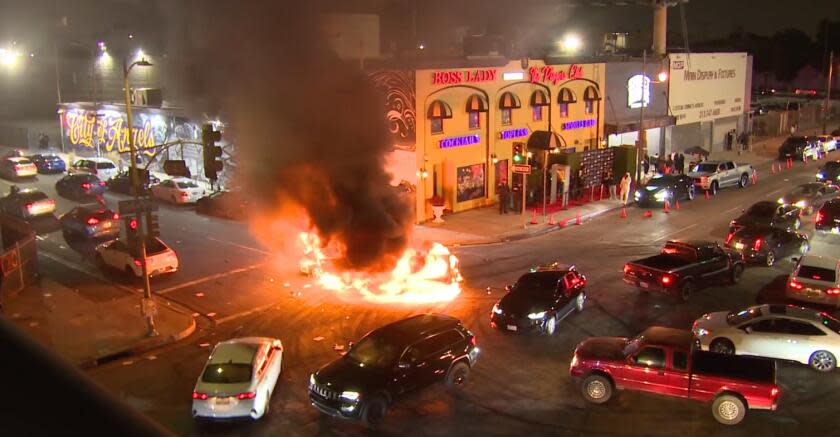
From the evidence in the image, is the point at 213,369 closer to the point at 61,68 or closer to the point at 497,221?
the point at 497,221

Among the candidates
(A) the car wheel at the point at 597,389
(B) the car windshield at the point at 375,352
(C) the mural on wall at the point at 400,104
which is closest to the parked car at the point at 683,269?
(A) the car wheel at the point at 597,389

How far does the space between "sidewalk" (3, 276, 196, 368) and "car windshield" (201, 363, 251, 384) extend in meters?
4.14

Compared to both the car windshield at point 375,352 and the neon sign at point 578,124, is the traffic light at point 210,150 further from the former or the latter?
the neon sign at point 578,124

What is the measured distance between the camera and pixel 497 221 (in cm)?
2934

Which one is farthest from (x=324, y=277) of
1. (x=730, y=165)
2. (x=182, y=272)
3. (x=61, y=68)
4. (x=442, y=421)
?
(x=61, y=68)

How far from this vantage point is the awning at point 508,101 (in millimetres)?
32438

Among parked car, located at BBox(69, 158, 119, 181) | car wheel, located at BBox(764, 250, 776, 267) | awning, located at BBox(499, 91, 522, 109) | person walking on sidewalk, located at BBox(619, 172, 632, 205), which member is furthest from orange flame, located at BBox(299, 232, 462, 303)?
parked car, located at BBox(69, 158, 119, 181)

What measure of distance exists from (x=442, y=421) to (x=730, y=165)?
28.9 metres

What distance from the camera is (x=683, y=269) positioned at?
62.2ft

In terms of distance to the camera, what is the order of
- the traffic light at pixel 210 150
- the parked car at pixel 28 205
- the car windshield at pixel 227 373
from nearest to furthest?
the car windshield at pixel 227 373
the traffic light at pixel 210 150
the parked car at pixel 28 205

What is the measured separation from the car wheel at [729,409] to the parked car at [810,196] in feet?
66.6

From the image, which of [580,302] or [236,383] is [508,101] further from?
[236,383]

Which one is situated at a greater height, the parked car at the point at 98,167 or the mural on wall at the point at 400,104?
the mural on wall at the point at 400,104

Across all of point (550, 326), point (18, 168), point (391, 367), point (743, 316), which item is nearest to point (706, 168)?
point (743, 316)
